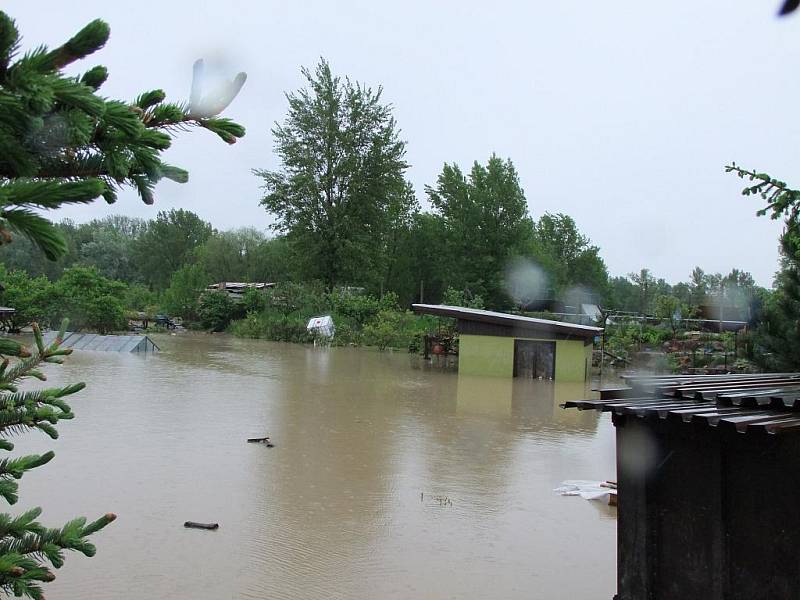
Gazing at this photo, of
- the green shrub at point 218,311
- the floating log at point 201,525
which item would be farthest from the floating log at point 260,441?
the green shrub at point 218,311

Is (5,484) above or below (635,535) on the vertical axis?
above

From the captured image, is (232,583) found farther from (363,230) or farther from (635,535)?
(363,230)

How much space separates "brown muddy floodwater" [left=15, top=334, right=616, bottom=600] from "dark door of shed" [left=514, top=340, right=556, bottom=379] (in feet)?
20.4

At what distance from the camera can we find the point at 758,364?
11.7 m

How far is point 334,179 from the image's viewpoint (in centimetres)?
4912

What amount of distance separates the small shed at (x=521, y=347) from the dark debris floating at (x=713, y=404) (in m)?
18.0

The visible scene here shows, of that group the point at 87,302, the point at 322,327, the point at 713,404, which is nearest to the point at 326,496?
the point at 713,404

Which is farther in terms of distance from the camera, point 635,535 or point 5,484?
point 635,535

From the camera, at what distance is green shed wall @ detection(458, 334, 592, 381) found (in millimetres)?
24625

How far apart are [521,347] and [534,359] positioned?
583mm

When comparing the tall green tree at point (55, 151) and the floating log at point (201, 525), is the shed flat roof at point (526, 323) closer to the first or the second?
the floating log at point (201, 525)

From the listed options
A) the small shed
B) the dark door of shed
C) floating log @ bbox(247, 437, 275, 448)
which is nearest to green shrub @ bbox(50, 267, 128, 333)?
the small shed

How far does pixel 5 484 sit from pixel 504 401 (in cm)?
1648

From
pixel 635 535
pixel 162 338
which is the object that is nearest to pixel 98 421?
pixel 635 535
